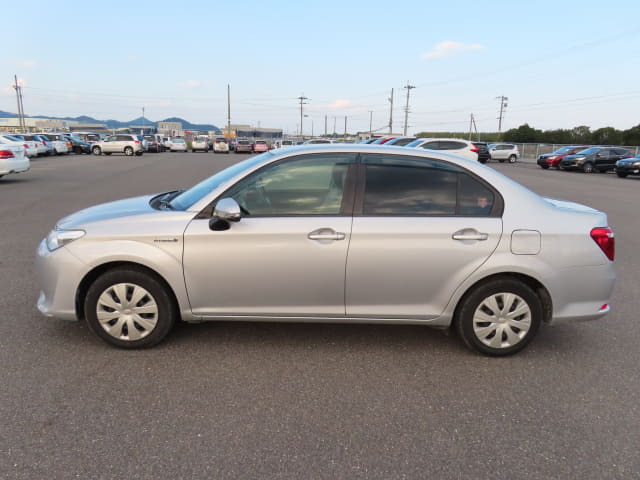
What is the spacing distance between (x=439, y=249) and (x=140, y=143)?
41562 mm

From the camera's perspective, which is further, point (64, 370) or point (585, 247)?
point (585, 247)

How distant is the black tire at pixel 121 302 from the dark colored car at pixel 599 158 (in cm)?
3286

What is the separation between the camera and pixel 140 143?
4116 centimetres

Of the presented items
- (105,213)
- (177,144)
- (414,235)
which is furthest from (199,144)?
(414,235)

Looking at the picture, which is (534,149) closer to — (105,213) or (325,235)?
(325,235)

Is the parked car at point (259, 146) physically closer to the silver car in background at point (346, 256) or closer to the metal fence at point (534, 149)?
the metal fence at point (534, 149)

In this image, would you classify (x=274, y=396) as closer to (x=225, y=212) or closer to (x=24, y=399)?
(x=225, y=212)

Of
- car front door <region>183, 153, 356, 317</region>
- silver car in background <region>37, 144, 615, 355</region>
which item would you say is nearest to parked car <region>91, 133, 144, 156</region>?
silver car in background <region>37, 144, 615, 355</region>

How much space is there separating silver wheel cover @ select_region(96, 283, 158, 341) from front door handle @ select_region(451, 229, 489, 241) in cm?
232

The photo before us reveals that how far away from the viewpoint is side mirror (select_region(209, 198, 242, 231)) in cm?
349

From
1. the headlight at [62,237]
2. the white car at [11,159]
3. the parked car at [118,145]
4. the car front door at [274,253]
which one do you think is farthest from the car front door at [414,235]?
the parked car at [118,145]

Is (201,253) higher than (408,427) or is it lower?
higher

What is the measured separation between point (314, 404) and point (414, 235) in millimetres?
1393

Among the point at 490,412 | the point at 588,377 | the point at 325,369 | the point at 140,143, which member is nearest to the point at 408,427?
the point at 490,412
